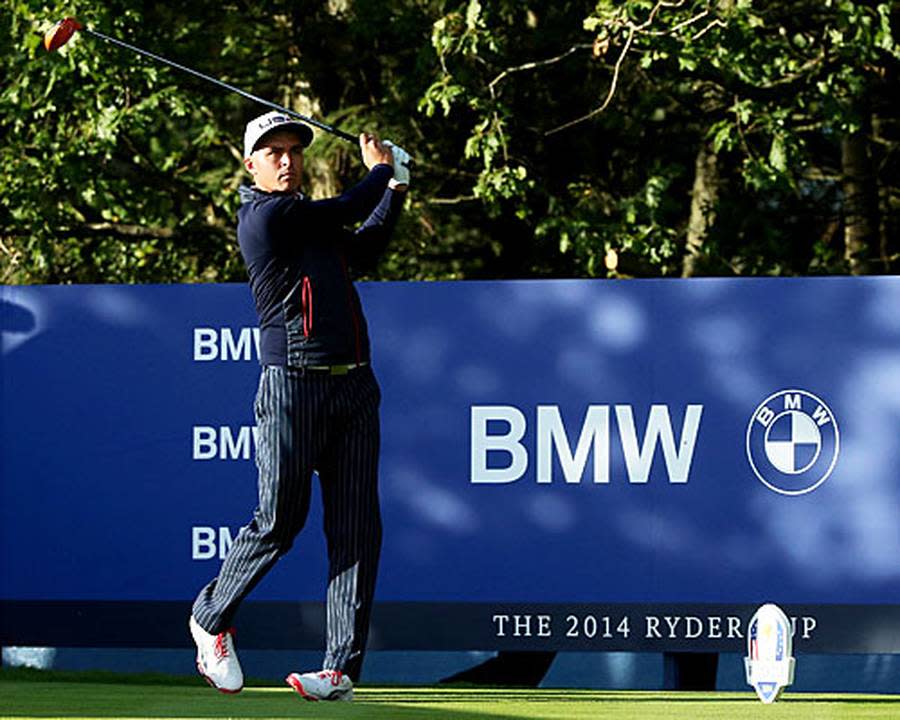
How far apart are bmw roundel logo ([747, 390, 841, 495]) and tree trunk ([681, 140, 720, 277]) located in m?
5.67

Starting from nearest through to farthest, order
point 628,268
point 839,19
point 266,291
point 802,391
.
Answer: point 266,291 < point 802,391 < point 839,19 < point 628,268

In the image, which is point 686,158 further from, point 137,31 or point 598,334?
point 598,334

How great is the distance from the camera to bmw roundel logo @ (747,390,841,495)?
798 centimetres

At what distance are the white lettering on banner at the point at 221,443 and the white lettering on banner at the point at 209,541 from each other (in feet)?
0.93

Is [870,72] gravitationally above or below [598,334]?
above

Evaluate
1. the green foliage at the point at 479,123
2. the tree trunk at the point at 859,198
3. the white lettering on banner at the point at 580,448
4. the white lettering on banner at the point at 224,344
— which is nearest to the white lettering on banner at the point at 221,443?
the white lettering on banner at the point at 224,344

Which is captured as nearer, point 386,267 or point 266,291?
point 266,291

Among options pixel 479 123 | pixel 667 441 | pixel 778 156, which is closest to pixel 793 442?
pixel 667 441

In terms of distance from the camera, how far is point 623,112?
13.9 meters

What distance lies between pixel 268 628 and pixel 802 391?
2.30 m

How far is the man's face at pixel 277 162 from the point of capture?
5.93 metres

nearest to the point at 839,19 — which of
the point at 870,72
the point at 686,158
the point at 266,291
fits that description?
the point at 870,72

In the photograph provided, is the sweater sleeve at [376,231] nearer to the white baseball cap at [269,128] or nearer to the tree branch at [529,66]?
the white baseball cap at [269,128]

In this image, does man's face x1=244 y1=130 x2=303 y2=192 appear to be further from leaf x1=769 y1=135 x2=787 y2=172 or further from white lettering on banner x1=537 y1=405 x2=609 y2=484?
leaf x1=769 y1=135 x2=787 y2=172
